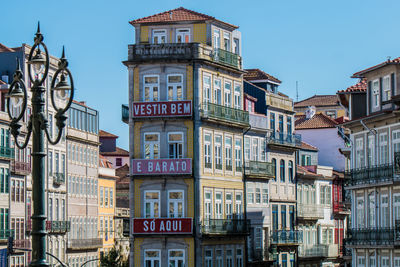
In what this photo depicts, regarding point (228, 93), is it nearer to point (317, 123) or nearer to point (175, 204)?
point (175, 204)

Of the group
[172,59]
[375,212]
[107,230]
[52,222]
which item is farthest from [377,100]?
[107,230]

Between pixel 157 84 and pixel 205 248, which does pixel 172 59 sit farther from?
pixel 205 248

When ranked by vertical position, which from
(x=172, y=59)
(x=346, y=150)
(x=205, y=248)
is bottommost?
(x=205, y=248)

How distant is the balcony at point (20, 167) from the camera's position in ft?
261

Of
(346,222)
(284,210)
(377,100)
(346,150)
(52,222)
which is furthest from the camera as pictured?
(346,222)

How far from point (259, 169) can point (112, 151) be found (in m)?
41.2

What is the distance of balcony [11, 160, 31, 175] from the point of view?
79688 millimetres

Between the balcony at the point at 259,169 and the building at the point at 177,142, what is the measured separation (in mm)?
4142

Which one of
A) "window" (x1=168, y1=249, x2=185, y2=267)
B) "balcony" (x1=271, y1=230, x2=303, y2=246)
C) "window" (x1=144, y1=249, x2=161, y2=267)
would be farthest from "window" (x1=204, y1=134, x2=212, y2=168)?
"balcony" (x1=271, y1=230, x2=303, y2=246)

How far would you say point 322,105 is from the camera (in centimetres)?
12612

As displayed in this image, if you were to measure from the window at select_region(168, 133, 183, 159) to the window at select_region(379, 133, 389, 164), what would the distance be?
12913 millimetres

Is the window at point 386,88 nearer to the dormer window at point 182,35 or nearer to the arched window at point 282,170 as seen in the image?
the dormer window at point 182,35

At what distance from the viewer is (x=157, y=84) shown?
2630 inches

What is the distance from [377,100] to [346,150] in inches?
265
